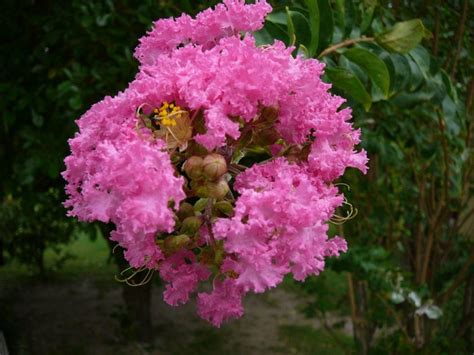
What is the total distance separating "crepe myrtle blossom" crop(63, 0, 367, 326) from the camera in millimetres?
642

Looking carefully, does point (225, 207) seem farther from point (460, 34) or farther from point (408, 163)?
point (408, 163)

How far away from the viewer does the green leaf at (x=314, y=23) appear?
1055 mm

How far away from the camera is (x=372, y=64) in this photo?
1.13 metres

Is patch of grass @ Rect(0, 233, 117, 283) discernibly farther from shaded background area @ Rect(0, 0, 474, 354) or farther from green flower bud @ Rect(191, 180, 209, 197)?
green flower bud @ Rect(191, 180, 209, 197)

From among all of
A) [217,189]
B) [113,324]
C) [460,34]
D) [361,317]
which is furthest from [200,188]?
[113,324]

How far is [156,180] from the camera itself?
0.62 m

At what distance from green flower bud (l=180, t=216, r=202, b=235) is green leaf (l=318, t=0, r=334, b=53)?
22.0 inches

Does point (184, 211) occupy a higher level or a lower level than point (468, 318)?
higher

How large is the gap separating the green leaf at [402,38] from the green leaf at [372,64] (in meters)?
0.11

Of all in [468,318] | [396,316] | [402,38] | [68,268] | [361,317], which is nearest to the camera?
[402,38]

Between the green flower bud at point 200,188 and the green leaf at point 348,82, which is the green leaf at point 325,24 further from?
the green flower bud at point 200,188

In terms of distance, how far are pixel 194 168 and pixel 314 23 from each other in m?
0.49

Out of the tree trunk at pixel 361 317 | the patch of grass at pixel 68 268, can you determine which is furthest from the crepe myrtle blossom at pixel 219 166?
the patch of grass at pixel 68 268

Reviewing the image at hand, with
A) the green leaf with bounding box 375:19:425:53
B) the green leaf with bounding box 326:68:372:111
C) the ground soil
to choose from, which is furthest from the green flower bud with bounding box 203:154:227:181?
the ground soil
